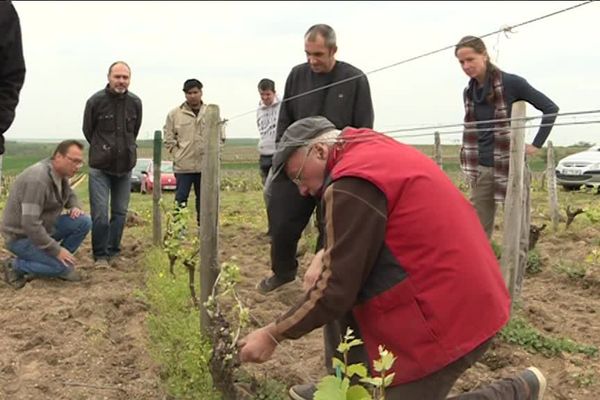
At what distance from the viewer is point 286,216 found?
14.7 feet

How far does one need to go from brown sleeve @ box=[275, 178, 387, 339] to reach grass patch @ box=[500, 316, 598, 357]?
211cm

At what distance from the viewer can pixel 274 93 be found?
25.3 feet

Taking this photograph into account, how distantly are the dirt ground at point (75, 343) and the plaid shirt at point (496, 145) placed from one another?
2589 millimetres

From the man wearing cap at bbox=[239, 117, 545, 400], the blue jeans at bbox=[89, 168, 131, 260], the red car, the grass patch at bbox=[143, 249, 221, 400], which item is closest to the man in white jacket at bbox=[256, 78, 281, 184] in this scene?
the blue jeans at bbox=[89, 168, 131, 260]

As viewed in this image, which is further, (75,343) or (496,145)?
(496,145)

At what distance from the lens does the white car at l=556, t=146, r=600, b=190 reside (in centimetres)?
1293

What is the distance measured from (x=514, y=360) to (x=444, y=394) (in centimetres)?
147

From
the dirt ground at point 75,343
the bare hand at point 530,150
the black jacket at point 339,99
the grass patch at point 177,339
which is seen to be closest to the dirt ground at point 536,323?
the grass patch at point 177,339

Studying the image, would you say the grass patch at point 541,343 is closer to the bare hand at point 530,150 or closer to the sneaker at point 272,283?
the bare hand at point 530,150

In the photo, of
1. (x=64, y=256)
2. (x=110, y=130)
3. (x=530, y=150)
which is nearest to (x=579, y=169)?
(x=530, y=150)

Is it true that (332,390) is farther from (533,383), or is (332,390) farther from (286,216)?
(286,216)

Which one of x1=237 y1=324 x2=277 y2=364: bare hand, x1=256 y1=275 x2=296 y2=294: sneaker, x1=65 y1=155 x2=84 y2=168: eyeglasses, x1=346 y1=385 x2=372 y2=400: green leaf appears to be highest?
x1=65 y1=155 x2=84 y2=168: eyeglasses

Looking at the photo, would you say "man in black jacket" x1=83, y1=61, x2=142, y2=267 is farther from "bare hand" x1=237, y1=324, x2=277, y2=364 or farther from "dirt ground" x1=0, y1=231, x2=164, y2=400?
"bare hand" x1=237, y1=324, x2=277, y2=364

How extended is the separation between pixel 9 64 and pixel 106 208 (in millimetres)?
3835
